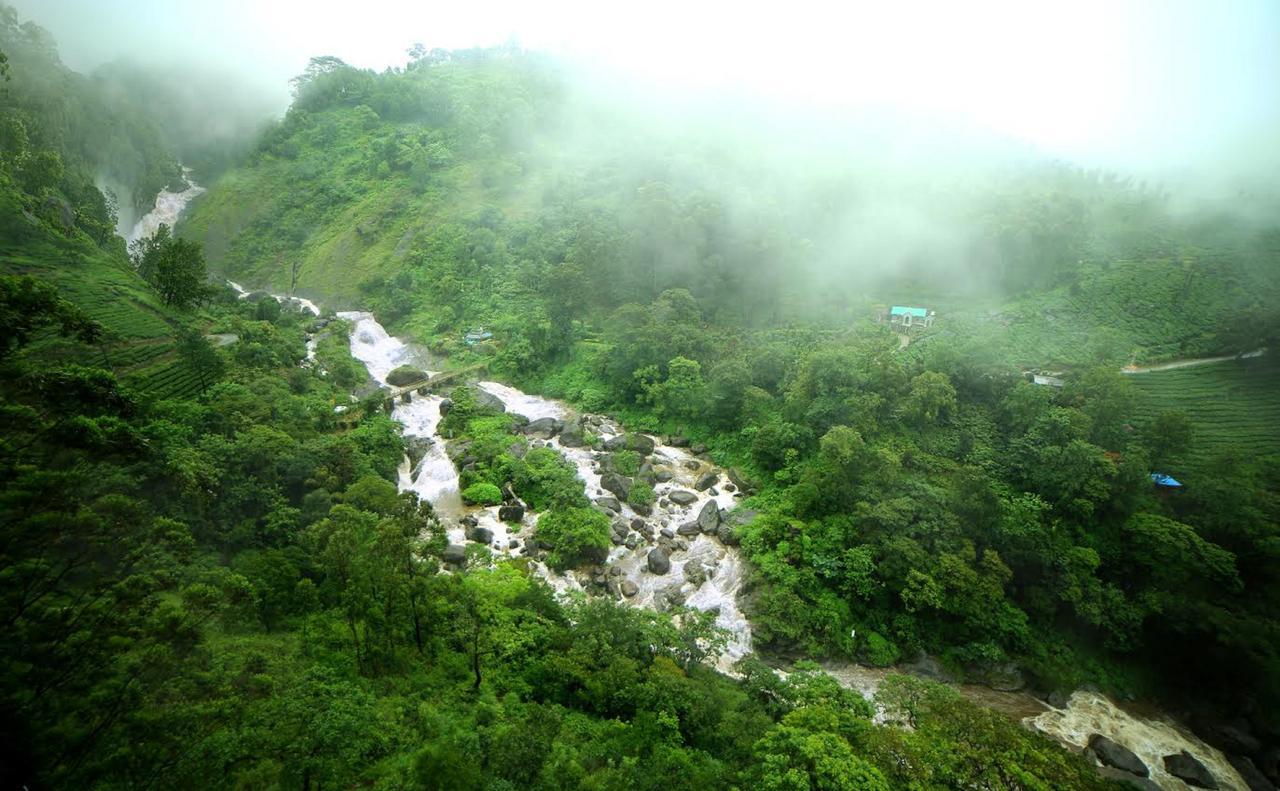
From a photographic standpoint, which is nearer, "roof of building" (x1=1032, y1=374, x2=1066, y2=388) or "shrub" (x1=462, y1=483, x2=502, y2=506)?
"shrub" (x1=462, y1=483, x2=502, y2=506)

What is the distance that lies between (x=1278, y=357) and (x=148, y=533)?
55378mm

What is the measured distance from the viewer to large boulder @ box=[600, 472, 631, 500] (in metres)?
31.2

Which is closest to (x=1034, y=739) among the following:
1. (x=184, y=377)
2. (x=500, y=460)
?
(x=500, y=460)

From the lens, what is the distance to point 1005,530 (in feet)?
78.4

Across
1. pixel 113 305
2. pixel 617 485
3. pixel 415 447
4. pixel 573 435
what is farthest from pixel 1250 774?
pixel 113 305

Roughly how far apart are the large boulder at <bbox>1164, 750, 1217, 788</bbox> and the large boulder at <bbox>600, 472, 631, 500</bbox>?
24512 millimetres

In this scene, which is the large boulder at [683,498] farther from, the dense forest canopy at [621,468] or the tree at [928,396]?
the tree at [928,396]

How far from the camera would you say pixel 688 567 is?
88.1 feet

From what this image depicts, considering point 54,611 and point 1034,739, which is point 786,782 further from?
point 54,611

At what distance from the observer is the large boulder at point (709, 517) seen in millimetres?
29078

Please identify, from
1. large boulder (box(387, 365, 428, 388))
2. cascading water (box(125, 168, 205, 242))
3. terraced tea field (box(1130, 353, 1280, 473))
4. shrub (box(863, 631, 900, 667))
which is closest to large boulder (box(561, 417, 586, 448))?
large boulder (box(387, 365, 428, 388))

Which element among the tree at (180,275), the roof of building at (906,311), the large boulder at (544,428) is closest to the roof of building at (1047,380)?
the roof of building at (906,311)

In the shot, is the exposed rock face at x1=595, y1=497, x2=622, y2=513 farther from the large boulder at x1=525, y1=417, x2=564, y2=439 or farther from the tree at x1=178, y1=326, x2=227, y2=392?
the tree at x1=178, y1=326, x2=227, y2=392

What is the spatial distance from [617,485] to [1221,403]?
118ft
